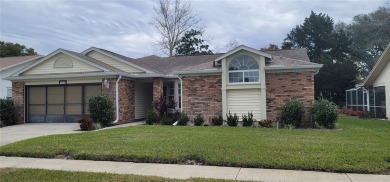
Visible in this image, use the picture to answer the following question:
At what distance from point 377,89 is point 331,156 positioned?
17.2m

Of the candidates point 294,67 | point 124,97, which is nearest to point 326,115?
point 294,67

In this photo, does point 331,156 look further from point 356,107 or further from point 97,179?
point 356,107

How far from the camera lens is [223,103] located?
53.2 feet

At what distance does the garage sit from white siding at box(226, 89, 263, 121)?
736 centimetres

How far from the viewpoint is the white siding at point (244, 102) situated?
16.0m

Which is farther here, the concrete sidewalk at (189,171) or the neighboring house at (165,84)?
the neighboring house at (165,84)

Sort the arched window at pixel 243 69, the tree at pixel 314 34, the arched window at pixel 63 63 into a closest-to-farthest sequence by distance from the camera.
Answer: the arched window at pixel 243 69 → the arched window at pixel 63 63 → the tree at pixel 314 34

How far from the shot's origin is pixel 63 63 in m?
18.3

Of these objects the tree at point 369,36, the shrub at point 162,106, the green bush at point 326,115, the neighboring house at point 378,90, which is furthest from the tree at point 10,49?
the tree at point 369,36

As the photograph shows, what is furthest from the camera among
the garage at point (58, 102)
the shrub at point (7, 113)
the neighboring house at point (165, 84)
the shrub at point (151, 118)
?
the garage at point (58, 102)

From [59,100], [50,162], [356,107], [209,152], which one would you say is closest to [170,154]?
[209,152]

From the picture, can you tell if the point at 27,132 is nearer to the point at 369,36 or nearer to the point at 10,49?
the point at 10,49

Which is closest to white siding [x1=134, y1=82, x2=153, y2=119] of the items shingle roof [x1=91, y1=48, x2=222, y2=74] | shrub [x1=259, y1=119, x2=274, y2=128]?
shingle roof [x1=91, y1=48, x2=222, y2=74]

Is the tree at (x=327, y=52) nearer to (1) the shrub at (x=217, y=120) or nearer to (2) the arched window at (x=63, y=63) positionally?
(1) the shrub at (x=217, y=120)
